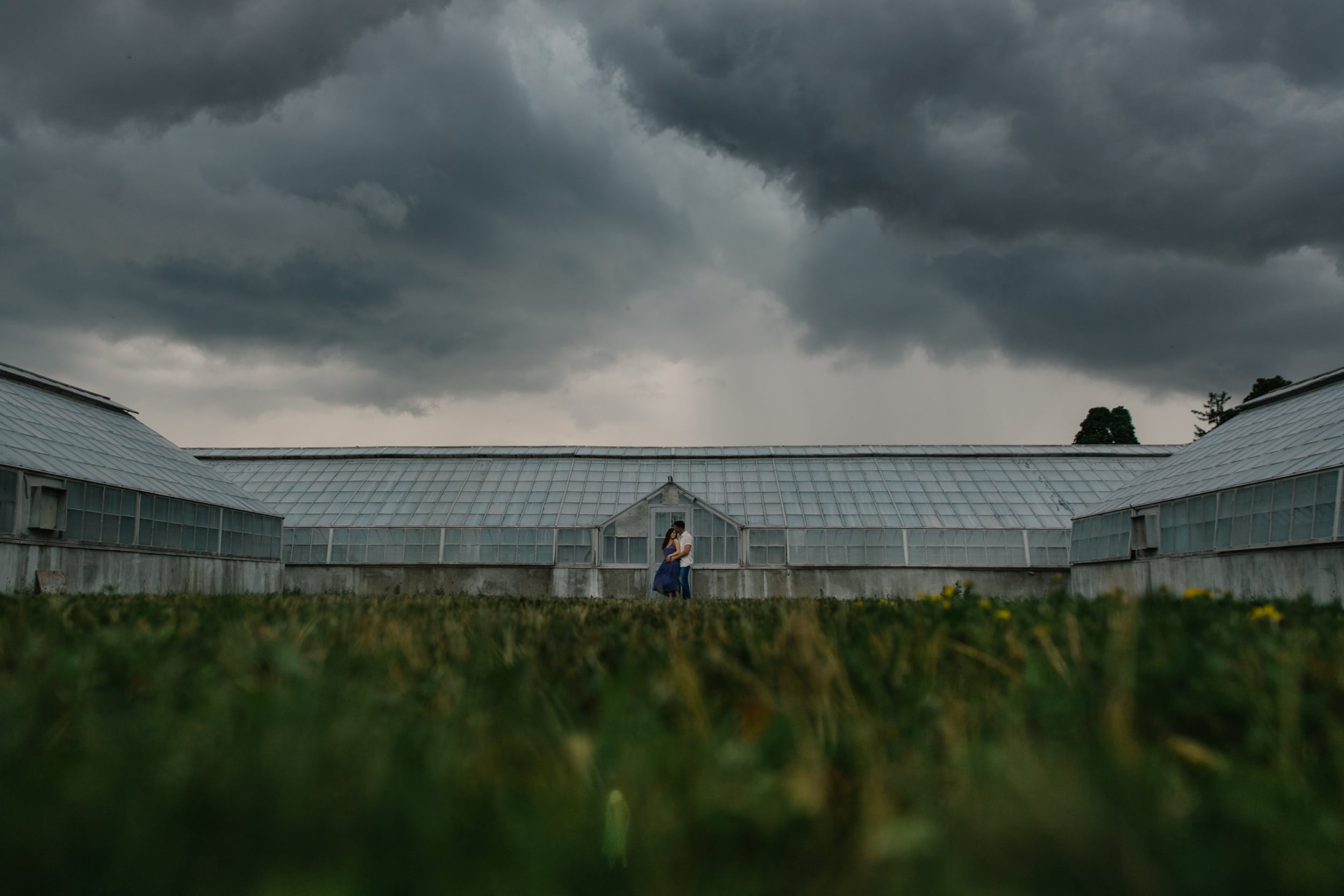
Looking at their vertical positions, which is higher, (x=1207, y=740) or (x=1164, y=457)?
(x=1164, y=457)

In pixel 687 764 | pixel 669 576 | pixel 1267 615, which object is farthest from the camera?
pixel 669 576

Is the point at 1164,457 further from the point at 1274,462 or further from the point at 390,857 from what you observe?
the point at 390,857

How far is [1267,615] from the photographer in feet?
13.7

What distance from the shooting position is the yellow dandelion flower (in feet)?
13.5

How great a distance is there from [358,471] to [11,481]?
50.7 ft

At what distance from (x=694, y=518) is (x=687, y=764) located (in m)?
27.4

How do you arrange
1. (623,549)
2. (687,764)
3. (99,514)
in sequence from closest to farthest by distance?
(687,764) < (99,514) < (623,549)

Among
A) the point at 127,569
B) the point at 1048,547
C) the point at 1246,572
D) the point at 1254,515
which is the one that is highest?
the point at 1254,515

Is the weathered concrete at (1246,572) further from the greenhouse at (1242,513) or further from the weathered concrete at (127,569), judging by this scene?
the weathered concrete at (127,569)

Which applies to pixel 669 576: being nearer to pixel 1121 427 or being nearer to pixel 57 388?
pixel 57 388

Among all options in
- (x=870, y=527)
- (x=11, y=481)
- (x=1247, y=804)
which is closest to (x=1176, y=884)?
(x=1247, y=804)

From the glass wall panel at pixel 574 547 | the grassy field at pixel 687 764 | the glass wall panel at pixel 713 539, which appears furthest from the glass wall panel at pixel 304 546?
the grassy field at pixel 687 764

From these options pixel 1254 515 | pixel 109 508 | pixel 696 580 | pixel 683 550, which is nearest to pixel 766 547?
pixel 696 580

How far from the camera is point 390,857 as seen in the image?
3.32ft
